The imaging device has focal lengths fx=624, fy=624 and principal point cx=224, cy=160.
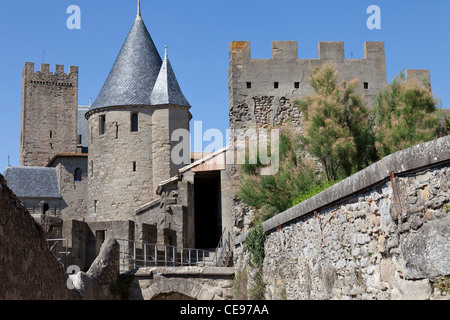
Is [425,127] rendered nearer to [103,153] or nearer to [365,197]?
[365,197]

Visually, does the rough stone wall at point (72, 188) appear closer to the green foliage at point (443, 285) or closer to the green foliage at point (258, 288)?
the green foliage at point (258, 288)

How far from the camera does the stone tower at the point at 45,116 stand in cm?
5169

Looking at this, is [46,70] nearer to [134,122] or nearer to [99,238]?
[134,122]

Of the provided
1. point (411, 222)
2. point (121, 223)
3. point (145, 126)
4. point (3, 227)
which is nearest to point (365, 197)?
point (411, 222)

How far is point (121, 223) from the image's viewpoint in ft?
61.3

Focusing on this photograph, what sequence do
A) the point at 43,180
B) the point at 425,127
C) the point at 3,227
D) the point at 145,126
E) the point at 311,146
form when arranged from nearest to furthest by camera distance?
the point at 3,227 < the point at 425,127 < the point at 311,146 < the point at 145,126 < the point at 43,180

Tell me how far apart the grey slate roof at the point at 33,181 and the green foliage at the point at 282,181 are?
1241 inches

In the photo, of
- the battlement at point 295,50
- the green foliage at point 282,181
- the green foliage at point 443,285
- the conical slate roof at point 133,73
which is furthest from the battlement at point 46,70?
the green foliage at point 443,285

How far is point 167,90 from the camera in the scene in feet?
107

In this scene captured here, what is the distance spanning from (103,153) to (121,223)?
576 inches

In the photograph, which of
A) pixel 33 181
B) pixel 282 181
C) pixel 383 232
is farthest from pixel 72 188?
pixel 383 232

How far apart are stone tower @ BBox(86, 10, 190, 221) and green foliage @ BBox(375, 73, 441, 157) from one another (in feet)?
63.8

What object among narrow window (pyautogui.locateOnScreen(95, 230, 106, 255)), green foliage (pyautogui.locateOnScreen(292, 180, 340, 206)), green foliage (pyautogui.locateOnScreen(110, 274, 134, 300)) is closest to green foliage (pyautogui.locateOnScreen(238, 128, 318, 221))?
green foliage (pyautogui.locateOnScreen(292, 180, 340, 206))

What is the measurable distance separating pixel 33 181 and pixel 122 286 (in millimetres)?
Result: 31407
